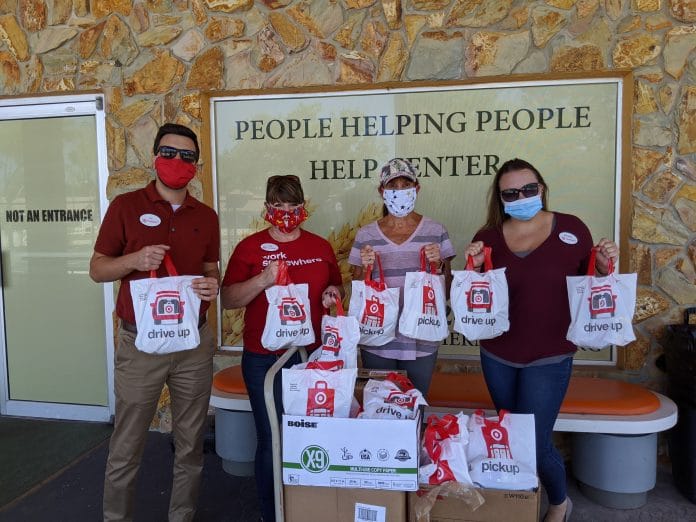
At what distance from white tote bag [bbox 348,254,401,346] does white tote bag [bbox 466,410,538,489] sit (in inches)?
32.7

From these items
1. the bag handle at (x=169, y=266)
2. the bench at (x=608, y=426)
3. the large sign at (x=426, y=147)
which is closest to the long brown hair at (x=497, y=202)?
the bench at (x=608, y=426)

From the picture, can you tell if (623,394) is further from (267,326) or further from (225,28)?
(225,28)

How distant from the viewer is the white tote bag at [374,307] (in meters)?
2.63

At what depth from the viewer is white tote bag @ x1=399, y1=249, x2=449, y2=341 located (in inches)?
103

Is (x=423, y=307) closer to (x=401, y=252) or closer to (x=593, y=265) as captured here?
(x=401, y=252)

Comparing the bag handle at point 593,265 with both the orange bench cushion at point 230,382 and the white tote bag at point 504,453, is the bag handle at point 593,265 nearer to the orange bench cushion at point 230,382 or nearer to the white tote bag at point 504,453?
the white tote bag at point 504,453

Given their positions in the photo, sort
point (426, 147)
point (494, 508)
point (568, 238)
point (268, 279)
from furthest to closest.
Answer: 1. point (426, 147)
2. point (268, 279)
3. point (568, 238)
4. point (494, 508)

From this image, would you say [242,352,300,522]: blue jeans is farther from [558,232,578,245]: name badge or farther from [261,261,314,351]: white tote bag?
[558,232,578,245]: name badge

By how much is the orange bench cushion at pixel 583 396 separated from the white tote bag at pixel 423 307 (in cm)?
77

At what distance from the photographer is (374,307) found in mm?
2629

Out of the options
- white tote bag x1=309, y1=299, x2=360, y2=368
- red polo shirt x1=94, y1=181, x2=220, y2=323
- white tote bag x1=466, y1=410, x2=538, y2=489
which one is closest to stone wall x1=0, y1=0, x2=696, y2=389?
red polo shirt x1=94, y1=181, x2=220, y2=323

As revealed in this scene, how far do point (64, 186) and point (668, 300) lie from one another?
4.60 m

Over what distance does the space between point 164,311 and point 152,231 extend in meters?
0.40

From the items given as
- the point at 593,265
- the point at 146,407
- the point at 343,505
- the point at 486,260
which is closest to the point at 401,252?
the point at 486,260
